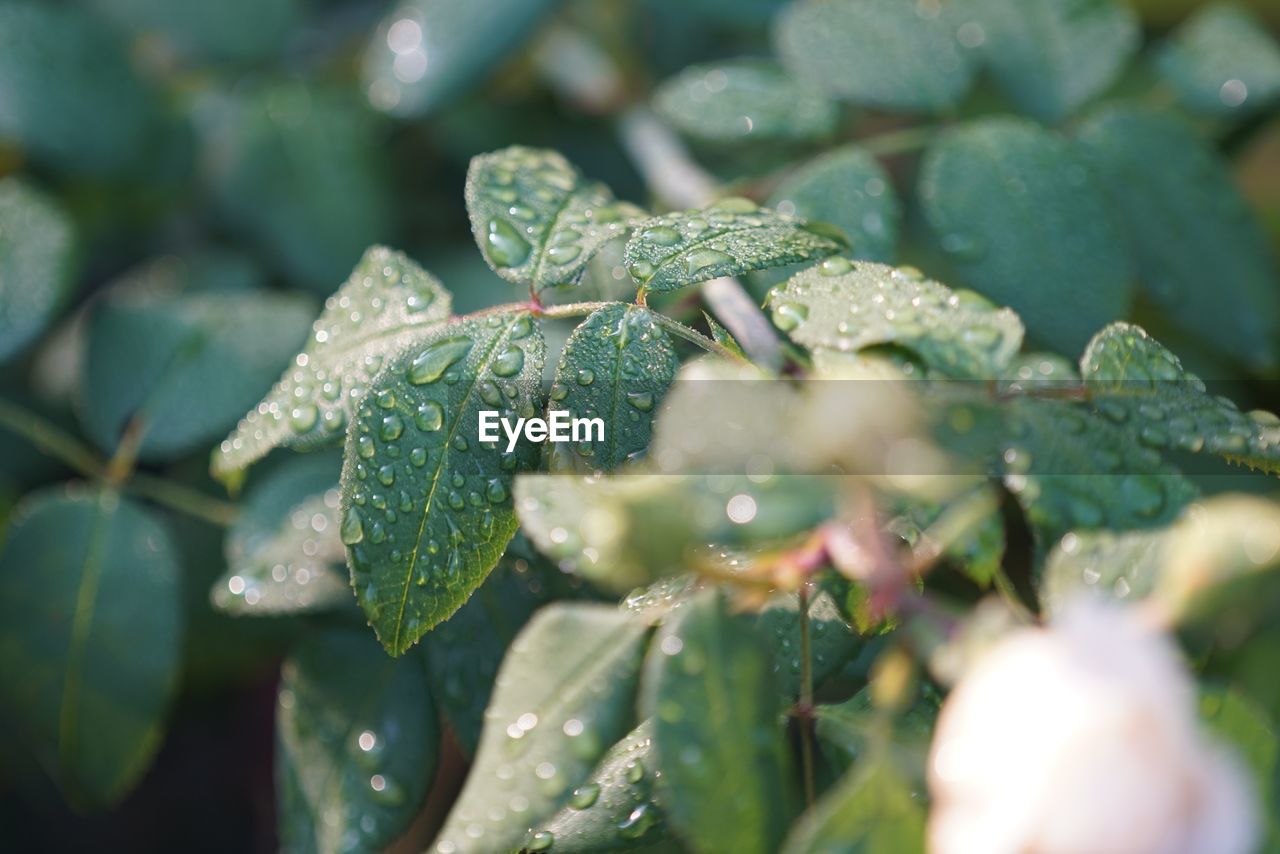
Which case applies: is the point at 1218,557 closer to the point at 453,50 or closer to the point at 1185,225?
the point at 1185,225

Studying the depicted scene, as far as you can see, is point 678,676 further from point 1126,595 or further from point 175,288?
point 175,288

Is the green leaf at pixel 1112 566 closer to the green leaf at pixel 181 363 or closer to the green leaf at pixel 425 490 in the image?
the green leaf at pixel 425 490

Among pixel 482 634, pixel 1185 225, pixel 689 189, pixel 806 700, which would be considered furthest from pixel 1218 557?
pixel 689 189

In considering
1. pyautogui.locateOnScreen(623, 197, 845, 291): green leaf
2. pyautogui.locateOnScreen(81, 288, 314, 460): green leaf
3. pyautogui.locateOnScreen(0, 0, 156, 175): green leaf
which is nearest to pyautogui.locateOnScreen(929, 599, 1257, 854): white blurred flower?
pyautogui.locateOnScreen(623, 197, 845, 291): green leaf

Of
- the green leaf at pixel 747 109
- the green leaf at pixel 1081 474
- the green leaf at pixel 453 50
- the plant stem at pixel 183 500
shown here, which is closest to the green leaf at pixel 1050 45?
the green leaf at pixel 747 109

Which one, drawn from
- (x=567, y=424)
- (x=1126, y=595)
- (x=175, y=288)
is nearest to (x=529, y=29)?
(x=175, y=288)

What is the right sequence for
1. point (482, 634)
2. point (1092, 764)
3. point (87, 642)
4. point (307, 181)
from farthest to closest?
point (307, 181) < point (87, 642) < point (482, 634) < point (1092, 764)

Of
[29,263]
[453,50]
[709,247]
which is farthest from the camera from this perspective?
[453,50]

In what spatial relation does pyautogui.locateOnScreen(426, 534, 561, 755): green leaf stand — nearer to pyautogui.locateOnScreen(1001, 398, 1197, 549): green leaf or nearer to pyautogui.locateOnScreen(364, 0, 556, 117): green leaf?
pyautogui.locateOnScreen(1001, 398, 1197, 549): green leaf
